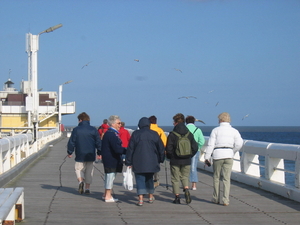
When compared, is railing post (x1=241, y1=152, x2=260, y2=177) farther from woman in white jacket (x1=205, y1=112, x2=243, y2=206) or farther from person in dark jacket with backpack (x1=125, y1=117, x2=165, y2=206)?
person in dark jacket with backpack (x1=125, y1=117, x2=165, y2=206)

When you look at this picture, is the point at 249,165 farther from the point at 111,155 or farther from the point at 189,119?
the point at 111,155

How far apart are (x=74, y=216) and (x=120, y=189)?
3813mm

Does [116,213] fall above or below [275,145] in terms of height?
below

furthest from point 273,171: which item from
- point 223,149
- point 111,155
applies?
point 111,155

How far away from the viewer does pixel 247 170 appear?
1359cm

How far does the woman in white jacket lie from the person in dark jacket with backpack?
3.17 ft

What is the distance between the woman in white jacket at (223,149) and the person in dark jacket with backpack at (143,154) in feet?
3.17

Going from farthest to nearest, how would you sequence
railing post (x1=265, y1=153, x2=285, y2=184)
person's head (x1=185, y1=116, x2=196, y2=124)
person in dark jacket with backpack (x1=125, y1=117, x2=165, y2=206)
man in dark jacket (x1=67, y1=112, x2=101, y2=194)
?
person's head (x1=185, y1=116, x2=196, y2=124), railing post (x1=265, y1=153, x2=285, y2=184), man in dark jacket (x1=67, y1=112, x2=101, y2=194), person in dark jacket with backpack (x1=125, y1=117, x2=165, y2=206)

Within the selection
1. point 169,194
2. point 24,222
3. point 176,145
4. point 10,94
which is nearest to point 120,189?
point 169,194

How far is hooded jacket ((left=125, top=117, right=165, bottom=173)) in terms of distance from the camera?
31.1 feet

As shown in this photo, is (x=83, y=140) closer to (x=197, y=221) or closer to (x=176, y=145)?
(x=176, y=145)

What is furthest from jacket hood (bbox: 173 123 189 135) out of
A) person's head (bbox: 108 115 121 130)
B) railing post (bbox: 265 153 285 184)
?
railing post (bbox: 265 153 285 184)

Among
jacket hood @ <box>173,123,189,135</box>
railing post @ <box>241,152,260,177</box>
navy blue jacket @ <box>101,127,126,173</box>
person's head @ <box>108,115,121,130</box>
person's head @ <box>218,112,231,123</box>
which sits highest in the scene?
person's head @ <box>218,112,231,123</box>

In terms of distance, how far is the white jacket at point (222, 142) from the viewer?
9734 mm
